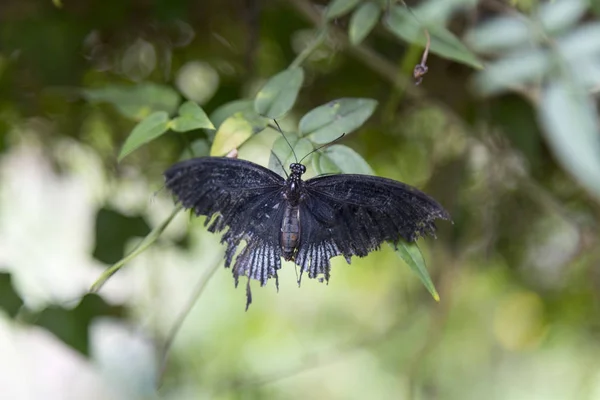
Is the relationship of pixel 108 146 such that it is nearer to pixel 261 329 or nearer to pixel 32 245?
pixel 32 245

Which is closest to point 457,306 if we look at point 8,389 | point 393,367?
point 393,367

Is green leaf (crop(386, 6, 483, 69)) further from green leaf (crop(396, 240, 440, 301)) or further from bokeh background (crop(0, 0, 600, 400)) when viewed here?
green leaf (crop(396, 240, 440, 301))

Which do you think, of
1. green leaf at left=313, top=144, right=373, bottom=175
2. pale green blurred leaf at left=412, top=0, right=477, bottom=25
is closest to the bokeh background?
pale green blurred leaf at left=412, top=0, right=477, bottom=25

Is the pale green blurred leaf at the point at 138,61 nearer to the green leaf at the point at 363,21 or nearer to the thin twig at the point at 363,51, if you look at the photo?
the thin twig at the point at 363,51

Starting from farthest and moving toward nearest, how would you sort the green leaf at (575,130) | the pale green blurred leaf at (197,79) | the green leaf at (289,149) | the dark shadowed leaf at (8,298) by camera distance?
the pale green blurred leaf at (197,79) → the dark shadowed leaf at (8,298) → the green leaf at (289,149) → the green leaf at (575,130)

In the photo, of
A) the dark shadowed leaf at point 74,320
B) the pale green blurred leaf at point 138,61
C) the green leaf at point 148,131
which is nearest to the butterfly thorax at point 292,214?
the green leaf at point 148,131

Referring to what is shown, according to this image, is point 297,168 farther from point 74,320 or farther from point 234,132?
point 74,320
